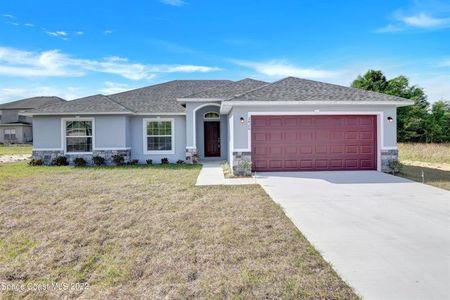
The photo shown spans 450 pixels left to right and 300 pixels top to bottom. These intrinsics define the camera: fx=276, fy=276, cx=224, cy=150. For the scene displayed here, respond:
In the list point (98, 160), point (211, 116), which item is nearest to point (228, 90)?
point (211, 116)

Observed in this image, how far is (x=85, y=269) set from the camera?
362 centimetres

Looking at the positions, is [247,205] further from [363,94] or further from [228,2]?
[228,2]

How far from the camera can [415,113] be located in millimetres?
34094

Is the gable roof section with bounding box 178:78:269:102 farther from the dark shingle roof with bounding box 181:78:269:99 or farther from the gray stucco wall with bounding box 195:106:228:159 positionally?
the gray stucco wall with bounding box 195:106:228:159

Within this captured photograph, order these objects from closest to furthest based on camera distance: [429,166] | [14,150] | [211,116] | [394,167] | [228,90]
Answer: [394,167] < [429,166] < [228,90] < [211,116] < [14,150]

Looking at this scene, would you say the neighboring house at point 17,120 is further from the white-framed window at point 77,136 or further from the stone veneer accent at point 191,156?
the stone veneer accent at point 191,156

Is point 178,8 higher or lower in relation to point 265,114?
higher

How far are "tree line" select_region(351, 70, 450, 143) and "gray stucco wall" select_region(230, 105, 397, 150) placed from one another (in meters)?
26.5

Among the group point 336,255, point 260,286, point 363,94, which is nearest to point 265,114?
point 363,94

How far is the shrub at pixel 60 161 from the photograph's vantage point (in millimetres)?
15055

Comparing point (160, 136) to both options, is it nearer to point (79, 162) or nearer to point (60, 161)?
point (79, 162)

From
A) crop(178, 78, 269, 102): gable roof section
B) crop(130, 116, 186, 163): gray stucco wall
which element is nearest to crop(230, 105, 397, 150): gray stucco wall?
crop(178, 78, 269, 102): gable roof section

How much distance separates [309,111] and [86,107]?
11737 millimetres

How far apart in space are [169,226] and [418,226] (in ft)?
15.2
